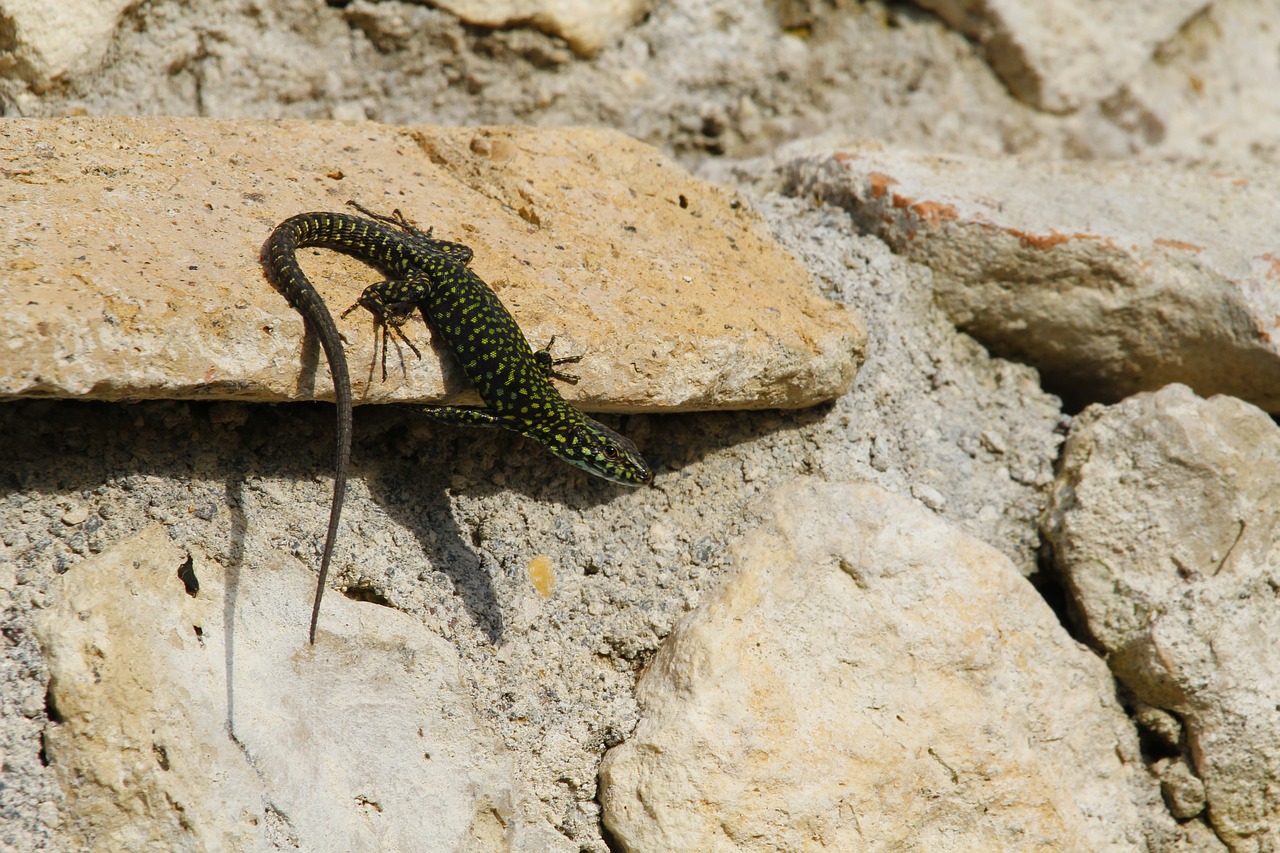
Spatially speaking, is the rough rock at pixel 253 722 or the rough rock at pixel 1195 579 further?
the rough rock at pixel 1195 579

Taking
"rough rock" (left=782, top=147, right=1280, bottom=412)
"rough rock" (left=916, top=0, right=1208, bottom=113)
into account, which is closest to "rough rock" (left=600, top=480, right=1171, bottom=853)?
"rough rock" (left=782, top=147, right=1280, bottom=412)

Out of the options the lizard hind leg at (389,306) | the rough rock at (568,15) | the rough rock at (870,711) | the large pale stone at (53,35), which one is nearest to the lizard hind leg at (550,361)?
the lizard hind leg at (389,306)

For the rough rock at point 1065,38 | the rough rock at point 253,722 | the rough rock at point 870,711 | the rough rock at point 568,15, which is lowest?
the rough rock at point 253,722

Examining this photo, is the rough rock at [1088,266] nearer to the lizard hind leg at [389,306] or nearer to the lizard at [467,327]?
the lizard at [467,327]

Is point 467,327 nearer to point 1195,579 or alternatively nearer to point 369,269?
point 369,269

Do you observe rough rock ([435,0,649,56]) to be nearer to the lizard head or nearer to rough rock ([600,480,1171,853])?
the lizard head

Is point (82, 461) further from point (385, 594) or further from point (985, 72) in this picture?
point (985, 72)
